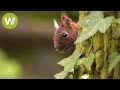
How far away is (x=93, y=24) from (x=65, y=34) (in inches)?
12.0

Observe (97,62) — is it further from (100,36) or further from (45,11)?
(45,11)

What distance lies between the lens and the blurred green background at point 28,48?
7.80 ft

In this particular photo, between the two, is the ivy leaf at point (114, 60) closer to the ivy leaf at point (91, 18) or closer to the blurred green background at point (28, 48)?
the ivy leaf at point (91, 18)

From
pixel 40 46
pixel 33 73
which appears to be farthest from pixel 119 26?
pixel 40 46

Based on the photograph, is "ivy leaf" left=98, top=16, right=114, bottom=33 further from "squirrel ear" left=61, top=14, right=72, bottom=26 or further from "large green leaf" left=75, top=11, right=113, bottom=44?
"squirrel ear" left=61, top=14, right=72, bottom=26

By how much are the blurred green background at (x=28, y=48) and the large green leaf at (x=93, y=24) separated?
16 cm

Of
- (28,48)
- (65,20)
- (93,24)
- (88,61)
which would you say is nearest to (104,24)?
(93,24)

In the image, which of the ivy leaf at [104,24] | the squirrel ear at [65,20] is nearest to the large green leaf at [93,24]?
the ivy leaf at [104,24]

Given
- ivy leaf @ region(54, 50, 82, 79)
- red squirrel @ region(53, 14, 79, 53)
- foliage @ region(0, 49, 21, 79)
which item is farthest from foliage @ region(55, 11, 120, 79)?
foliage @ region(0, 49, 21, 79)

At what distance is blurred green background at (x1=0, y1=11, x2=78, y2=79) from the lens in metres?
2.38

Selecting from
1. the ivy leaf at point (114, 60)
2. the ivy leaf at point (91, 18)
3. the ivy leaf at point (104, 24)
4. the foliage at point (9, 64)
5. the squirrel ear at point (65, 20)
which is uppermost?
the squirrel ear at point (65, 20)

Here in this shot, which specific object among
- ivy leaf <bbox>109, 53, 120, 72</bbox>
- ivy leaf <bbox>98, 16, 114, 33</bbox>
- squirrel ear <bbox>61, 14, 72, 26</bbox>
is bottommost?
ivy leaf <bbox>109, 53, 120, 72</bbox>

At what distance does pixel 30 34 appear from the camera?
10.6ft

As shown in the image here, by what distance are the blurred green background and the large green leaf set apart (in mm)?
164
